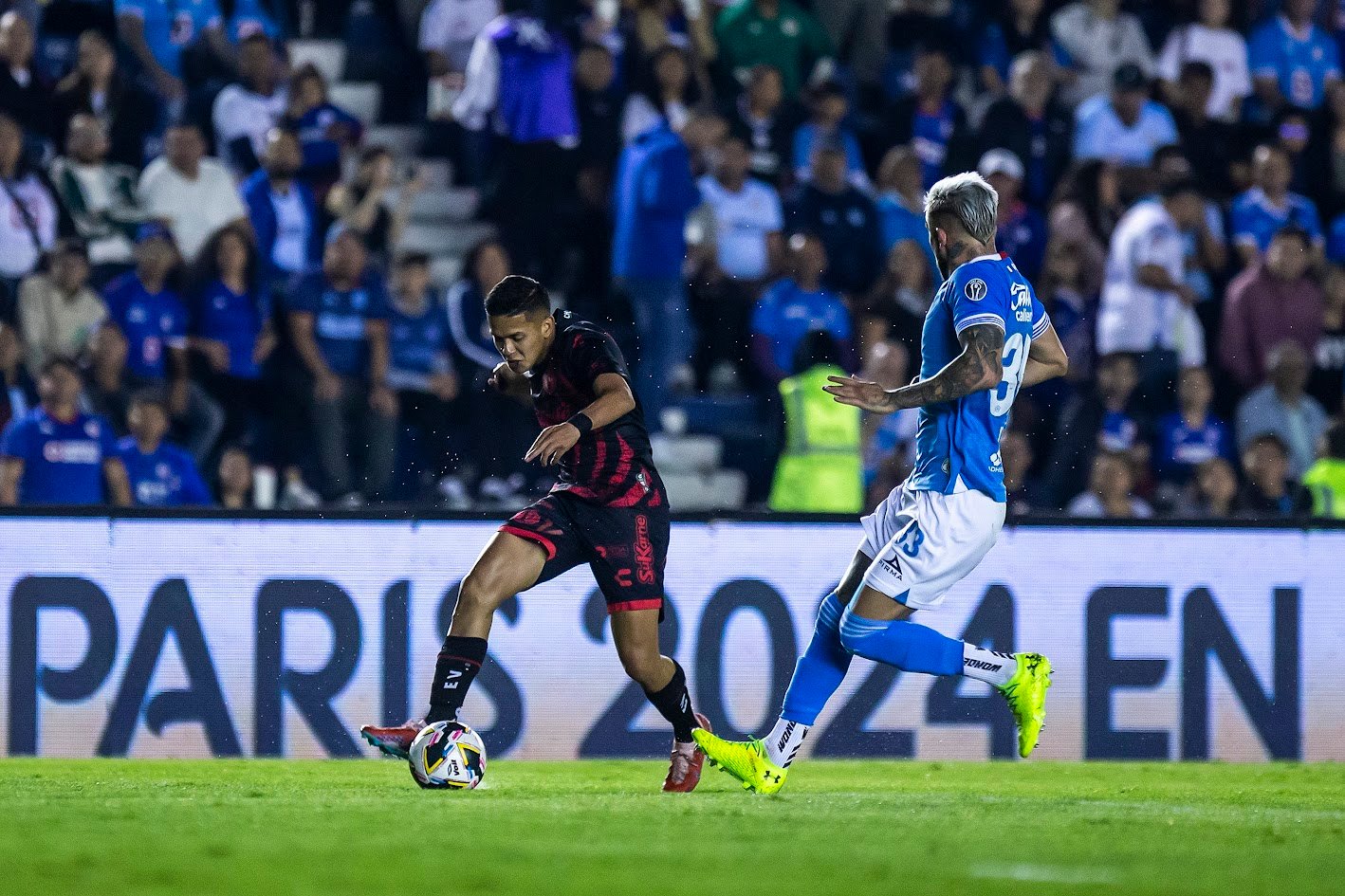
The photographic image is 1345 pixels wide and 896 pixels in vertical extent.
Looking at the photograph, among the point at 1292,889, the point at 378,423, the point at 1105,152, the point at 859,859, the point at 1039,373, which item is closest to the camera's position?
the point at 1292,889

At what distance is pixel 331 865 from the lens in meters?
5.41

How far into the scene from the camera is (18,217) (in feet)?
42.0

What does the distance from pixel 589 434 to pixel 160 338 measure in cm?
532

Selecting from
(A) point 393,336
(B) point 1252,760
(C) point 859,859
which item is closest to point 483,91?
(A) point 393,336

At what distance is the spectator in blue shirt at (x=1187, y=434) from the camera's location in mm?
13336

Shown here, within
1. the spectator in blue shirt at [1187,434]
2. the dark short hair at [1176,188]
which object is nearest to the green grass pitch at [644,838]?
the spectator in blue shirt at [1187,434]

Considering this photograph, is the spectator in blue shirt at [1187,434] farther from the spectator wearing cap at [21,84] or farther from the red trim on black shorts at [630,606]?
the spectator wearing cap at [21,84]

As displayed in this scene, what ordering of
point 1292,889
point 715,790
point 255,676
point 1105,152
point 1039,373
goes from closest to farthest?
point 1292,889 < point 1039,373 < point 715,790 < point 255,676 < point 1105,152

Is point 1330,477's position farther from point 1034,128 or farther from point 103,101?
point 103,101

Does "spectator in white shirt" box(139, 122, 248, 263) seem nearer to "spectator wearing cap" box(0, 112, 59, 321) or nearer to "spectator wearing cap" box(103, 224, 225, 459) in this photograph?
"spectator wearing cap" box(103, 224, 225, 459)

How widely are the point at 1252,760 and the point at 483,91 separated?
6528mm

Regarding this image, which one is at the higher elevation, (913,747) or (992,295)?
(992,295)

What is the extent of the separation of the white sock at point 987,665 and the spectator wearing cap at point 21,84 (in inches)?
322

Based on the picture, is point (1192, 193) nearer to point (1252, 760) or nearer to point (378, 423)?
point (1252, 760)
